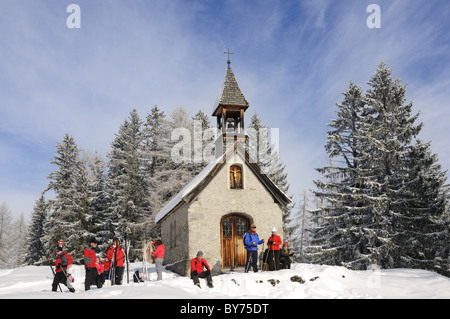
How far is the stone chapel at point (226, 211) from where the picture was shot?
16172mm

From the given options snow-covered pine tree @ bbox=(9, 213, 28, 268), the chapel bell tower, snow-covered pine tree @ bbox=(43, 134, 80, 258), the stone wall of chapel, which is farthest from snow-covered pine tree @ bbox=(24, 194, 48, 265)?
the stone wall of chapel

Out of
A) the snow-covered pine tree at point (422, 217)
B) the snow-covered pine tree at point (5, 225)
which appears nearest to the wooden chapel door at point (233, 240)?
the snow-covered pine tree at point (422, 217)

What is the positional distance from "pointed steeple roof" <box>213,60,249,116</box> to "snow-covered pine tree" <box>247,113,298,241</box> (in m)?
13.2

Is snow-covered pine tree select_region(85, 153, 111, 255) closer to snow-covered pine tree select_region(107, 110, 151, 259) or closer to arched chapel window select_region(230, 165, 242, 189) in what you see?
snow-covered pine tree select_region(107, 110, 151, 259)

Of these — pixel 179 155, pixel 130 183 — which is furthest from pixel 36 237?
pixel 179 155

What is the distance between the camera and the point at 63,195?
1359 inches

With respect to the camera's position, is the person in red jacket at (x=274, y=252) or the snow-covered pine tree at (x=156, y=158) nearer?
the person in red jacket at (x=274, y=252)

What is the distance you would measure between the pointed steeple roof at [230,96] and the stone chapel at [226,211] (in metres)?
2.40

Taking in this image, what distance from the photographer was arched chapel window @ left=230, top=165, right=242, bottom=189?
687 inches

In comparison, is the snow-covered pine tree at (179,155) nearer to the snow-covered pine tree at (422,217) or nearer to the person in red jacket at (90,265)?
the snow-covered pine tree at (422,217)

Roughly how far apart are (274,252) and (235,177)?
14.3 ft

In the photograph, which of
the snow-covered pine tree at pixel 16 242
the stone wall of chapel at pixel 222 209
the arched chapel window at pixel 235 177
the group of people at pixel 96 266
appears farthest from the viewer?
the snow-covered pine tree at pixel 16 242

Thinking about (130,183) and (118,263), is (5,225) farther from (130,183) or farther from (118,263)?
(118,263)
